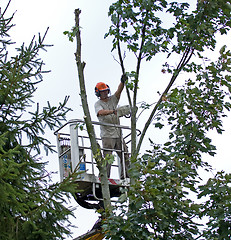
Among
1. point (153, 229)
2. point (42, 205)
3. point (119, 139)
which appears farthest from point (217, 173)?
point (119, 139)

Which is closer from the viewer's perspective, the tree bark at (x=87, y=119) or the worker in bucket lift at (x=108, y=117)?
the tree bark at (x=87, y=119)

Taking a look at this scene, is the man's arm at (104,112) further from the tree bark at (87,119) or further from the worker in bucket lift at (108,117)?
the tree bark at (87,119)

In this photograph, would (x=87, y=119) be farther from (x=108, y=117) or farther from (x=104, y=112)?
(x=108, y=117)

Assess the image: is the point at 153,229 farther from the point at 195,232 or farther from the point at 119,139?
the point at 119,139

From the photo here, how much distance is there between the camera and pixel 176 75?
32.7 feet

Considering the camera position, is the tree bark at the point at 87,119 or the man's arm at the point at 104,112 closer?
the tree bark at the point at 87,119

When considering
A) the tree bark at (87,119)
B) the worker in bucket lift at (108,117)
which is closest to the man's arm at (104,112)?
the worker in bucket lift at (108,117)

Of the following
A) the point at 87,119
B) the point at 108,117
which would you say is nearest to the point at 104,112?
the point at 108,117

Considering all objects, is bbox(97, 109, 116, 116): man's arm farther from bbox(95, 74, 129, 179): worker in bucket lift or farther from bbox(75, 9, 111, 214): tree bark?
bbox(75, 9, 111, 214): tree bark

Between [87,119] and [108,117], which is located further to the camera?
[108,117]

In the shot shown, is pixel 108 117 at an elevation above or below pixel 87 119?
above

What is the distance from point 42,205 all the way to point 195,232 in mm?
→ 1989

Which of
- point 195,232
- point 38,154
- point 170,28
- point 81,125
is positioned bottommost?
point 195,232

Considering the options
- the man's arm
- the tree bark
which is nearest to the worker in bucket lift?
the man's arm
